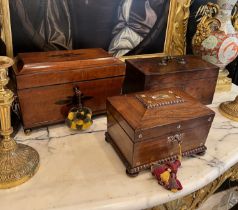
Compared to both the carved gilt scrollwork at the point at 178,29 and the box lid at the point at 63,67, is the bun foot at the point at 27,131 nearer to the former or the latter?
the box lid at the point at 63,67

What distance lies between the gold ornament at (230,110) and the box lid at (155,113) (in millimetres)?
311

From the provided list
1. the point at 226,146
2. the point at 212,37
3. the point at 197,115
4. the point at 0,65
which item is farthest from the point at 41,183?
the point at 212,37

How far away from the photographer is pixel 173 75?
0.93m

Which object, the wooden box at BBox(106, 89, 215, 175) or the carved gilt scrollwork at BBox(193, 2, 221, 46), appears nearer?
the wooden box at BBox(106, 89, 215, 175)

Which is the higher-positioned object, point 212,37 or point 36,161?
point 212,37

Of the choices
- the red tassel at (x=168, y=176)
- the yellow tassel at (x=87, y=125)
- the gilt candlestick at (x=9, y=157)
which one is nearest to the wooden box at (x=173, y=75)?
the yellow tassel at (x=87, y=125)

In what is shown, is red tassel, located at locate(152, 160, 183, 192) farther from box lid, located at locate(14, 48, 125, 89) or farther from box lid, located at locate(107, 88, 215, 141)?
box lid, located at locate(14, 48, 125, 89)

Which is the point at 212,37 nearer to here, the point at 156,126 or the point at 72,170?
the point at 156,126

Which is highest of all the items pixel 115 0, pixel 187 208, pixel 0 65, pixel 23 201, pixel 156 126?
pixel 115 0

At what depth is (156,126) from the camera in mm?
653

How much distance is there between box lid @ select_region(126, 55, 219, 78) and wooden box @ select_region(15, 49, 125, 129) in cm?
10

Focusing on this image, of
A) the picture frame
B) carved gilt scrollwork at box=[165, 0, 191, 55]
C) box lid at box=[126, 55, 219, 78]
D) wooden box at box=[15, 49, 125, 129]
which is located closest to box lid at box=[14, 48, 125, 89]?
wooden box at box=[15, 49, 125, 129]

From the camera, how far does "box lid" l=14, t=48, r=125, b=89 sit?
75 centimetres

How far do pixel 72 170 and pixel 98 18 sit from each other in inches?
24.2
